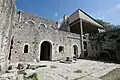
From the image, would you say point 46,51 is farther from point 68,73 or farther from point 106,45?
point 106,45

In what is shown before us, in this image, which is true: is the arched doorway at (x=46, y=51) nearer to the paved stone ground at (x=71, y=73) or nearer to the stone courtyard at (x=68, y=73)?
the paved stone ground at (x=71, y=73)

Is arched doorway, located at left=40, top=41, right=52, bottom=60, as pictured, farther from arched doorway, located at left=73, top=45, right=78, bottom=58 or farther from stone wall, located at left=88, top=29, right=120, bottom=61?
stone wall, located at left=88, top=29, right=120, bottom=61

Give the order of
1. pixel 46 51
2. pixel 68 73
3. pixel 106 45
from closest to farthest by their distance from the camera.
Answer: pixel 68 73, pixel 46 51, pixel 106 45

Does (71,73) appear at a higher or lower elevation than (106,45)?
lower

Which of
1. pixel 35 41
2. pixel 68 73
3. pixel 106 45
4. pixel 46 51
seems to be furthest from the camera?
pixel 106 45

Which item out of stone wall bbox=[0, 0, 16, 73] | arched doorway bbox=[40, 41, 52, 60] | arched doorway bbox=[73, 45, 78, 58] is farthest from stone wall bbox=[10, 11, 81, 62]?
stone wall bbox=[0, 0, 16, 73]

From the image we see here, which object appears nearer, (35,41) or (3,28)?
(3,28)

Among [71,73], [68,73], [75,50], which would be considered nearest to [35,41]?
[68,73]

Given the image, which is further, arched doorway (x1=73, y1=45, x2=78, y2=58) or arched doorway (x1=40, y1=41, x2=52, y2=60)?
arched doorway (x1=73, y1=45, x2=78, y2=58)

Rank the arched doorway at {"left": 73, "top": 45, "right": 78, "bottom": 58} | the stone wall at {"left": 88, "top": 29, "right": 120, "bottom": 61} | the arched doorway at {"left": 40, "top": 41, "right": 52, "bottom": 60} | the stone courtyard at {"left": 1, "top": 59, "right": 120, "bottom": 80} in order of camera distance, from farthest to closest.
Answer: the arched doorway at {"left": 73, "top": 45, "right": 78, "bottom": 58} → the stone wall at {"left": 88, "top": 29, "right": 120, "bottom": 61} → the arched doorway at {"left": 40, "top": 41, "right": 52, "bottom": 60} → the stone courtyard at {"left": 1, "top": 59, "right": 120, "bottom": 80}

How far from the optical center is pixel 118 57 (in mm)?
12352

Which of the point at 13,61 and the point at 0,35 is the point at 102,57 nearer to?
the point at 13,61

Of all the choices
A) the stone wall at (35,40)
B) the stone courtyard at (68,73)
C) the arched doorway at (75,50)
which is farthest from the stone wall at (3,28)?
the arched doorway at (75,50)

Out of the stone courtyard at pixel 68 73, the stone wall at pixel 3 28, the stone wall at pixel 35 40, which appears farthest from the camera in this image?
the stone wall at pixel 35 40
